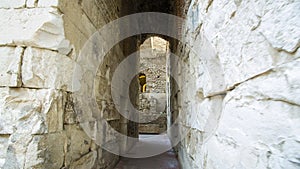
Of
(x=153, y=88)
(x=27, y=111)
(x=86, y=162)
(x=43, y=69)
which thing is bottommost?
(x=86, y=162)

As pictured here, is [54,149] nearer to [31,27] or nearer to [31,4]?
[31,27]

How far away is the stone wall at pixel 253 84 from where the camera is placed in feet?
1.44

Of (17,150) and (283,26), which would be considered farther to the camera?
(17,150)

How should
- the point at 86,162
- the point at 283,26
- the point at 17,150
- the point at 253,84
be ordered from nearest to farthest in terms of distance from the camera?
the point at 283,26 < the point at 253,84 < the point at 17,150 < the point at 86,162

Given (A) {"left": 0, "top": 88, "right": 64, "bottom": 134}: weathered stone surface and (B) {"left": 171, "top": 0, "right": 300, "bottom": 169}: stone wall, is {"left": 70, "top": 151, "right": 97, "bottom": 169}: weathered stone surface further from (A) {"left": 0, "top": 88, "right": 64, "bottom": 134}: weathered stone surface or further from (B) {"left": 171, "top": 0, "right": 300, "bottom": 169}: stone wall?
(B) {"left": 171, "top": 0, "right": 300, "bottom": 169}: stone wall

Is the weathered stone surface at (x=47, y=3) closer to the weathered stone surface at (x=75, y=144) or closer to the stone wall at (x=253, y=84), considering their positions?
the weathered stone surface at (x=75, y=144)

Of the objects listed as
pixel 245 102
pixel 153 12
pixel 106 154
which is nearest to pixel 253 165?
pixel 245 102

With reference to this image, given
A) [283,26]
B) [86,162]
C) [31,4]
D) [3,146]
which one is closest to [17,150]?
[3,146]

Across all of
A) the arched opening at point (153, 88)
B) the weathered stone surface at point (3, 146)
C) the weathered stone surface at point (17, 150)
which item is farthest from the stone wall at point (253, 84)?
the arched opening at point (153, 88)

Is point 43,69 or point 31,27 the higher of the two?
point 31,27

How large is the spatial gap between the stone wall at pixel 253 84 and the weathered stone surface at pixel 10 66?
105cm

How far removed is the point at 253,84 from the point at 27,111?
42.3 inches

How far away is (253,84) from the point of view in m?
0.58

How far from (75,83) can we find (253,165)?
44.1 inches
